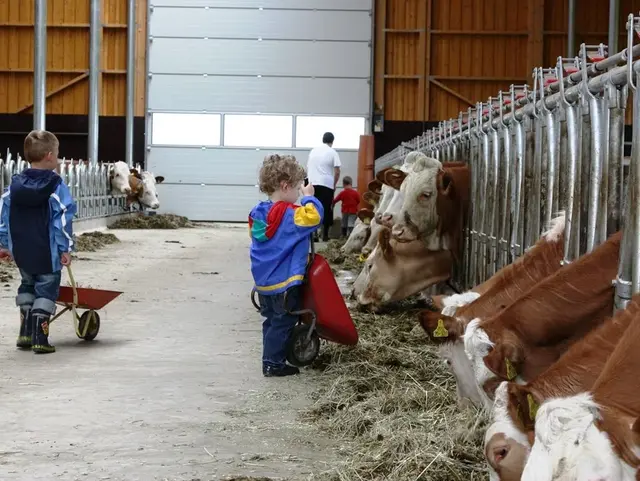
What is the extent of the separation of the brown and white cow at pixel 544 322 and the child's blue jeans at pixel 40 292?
3.33 m

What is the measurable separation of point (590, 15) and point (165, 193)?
433 inches

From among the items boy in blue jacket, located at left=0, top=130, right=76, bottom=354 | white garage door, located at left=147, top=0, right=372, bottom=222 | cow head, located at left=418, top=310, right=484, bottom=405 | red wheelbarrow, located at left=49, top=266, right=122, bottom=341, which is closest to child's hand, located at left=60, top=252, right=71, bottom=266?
boy in blue jacket, located at left=0, top=130, right=76, bottom=354

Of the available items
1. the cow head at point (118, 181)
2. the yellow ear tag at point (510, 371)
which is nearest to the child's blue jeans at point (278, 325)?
the yellow ear tag at point (510, 371)

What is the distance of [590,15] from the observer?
24.5 meters

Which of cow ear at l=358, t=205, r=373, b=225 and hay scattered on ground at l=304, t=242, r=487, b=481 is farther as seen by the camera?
cow ear at l=358, t=205, r=373, b=225

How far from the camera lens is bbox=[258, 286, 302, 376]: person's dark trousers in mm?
5938

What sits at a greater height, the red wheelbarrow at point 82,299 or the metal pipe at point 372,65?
the metal pipe at point 372,65

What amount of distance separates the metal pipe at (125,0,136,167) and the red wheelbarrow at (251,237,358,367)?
19.0 metres

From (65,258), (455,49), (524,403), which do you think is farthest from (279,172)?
(455,49)

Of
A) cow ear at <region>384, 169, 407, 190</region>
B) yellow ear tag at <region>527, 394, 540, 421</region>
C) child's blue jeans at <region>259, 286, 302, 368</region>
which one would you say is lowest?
child's blue jeans at <region>259, 286, 302, 368</region>

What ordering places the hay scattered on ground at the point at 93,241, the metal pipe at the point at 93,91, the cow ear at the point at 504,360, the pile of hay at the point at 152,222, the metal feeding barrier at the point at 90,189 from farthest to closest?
the pile of hay at the point at 152,222
the metal pipe at the point at 93,91
the metal feeding barrier at the point at 90,189
the hay scattered on ground at the point at 93,241
the cow ear at the point at 504,360

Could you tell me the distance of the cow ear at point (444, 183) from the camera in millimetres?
8211

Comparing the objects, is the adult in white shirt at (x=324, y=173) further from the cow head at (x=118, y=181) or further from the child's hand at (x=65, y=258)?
the child's hand at (x=65, y=258)

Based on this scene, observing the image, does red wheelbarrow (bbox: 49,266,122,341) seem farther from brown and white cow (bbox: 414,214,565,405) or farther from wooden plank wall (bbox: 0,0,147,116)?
wooden plank wall (bbox: 0,0,147,116)
